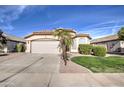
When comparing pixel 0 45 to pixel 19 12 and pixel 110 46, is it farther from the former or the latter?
pixel 110 46

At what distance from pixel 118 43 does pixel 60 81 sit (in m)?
29.6

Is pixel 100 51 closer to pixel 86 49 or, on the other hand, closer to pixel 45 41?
pixel 86 49

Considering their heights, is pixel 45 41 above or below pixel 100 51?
above

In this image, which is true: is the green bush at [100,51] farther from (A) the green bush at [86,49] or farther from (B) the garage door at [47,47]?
(B) the garage door at [47,47]

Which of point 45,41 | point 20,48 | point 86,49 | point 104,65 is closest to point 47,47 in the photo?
point 45,41

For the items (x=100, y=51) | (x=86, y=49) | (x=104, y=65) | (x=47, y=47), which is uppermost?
(x=47, y=47)

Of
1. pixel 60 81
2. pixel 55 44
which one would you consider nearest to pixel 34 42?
pixel 55 44

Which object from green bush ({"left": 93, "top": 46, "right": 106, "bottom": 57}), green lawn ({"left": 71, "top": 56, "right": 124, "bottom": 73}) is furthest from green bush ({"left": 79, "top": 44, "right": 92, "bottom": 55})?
green lawn ({"left": 71, "top": 56, "right": 124, "bottom": 73})

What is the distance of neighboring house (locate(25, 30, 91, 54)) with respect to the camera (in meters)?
30.8

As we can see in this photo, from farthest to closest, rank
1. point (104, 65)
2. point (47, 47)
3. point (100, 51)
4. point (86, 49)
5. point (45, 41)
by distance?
point (45, 41) → point (47, 47) → point (86, 49) → point (100, 51) → point (104, 65)

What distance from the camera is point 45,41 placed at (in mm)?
31047

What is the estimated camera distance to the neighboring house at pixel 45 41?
30766 millimetres
